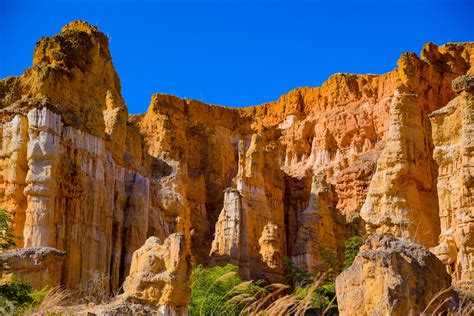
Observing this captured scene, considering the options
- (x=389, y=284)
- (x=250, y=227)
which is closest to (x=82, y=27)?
(x=250, y=227)

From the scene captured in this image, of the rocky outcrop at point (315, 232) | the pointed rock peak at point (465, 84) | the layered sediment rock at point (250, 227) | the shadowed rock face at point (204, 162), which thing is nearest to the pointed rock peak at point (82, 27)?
the shadowed rock face at point (204, 162)

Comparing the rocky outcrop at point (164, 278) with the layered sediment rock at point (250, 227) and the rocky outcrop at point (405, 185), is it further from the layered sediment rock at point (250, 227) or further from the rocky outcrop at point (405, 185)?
the layered sediment rock at point (250, 227)

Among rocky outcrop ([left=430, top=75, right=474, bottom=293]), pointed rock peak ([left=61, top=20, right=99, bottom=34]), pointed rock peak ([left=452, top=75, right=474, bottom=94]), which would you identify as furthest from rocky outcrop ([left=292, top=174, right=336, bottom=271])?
pointed rock peak ([left=452, top=75, right=474, bottom=94])

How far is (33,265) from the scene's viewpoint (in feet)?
82.5

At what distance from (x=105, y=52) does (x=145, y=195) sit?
7131 mm

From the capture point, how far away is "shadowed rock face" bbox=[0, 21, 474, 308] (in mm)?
34062

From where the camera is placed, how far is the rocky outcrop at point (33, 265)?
24.7 meters

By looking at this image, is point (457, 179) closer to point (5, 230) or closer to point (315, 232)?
point (5, 230)

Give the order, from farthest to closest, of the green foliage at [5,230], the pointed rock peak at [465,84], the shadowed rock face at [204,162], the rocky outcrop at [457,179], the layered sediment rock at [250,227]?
the layered sediment rock at [250,227], the shadowed rock face at [204,162], the pointed rock peak at [465,84], the rocky outcrop at [457,179], the green foliage at [5,230]

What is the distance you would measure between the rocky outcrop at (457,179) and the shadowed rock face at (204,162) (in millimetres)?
5115

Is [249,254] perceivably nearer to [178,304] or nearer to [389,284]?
[178,304]

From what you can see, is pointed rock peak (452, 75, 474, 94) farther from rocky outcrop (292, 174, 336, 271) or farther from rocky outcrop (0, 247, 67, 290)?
rocky outcrop (292, 174, 336, 271)

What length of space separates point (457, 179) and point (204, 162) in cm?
4526

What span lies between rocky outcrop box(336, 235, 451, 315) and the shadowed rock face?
20.6 metres
